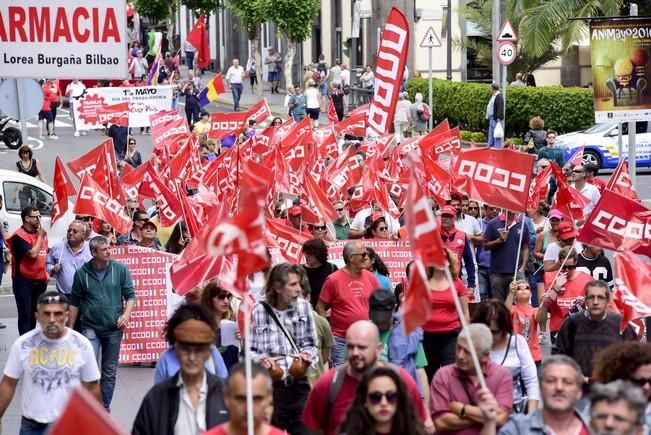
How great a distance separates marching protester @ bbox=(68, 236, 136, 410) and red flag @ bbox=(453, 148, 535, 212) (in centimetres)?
363

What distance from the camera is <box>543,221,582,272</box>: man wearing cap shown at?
14.2m

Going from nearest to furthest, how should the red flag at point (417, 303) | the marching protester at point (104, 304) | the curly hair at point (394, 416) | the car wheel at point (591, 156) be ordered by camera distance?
the curly hair at point (394, 416)
the red flag at point (417, 303)
the marching protester at point (104, 304)
the car wheel at point (591, 156)

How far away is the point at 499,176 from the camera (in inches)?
566

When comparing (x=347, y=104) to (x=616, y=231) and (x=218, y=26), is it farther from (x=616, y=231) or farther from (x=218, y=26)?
(x=616, y=231)

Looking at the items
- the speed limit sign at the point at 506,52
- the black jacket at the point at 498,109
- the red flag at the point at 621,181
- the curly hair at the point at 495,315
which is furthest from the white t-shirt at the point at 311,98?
the curly hair at the point at 495,315

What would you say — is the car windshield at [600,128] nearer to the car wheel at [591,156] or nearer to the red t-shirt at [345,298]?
the car wheel at [591,156]

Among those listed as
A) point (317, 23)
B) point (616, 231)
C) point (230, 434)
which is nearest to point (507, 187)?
point (616, 231)

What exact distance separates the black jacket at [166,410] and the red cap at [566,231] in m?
7.50

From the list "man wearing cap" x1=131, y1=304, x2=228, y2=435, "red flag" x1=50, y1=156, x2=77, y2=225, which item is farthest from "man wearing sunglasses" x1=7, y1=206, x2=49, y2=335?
"man wearing cap" x1=131, y1=304, x2=228, y2=435

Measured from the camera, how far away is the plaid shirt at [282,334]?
9602 mm

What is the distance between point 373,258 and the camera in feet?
40.3

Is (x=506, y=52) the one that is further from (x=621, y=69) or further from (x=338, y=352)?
(x=338, y=352)

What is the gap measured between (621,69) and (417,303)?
13.3 m

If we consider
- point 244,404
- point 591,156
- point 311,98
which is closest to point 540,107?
point 591,156
